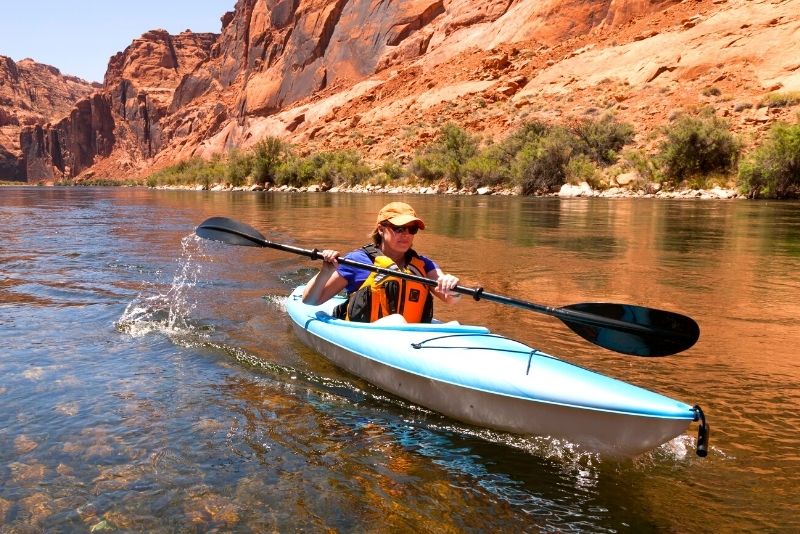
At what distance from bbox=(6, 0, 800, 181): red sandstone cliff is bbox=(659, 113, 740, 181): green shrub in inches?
73.0

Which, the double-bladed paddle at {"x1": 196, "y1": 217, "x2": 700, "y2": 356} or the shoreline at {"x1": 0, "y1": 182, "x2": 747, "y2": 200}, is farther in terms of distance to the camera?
the shoreline at {"x1": 0, "y1": 182, "x2": 747, "y2": 200}

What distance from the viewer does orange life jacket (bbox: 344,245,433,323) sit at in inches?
176

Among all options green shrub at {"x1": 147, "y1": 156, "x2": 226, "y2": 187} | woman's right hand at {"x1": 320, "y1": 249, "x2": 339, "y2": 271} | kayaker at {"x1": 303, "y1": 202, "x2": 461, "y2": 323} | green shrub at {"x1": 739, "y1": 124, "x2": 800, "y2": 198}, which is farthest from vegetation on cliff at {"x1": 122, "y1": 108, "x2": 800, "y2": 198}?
woman's right hand at {"x1": 320, "y1": 249, "x2": 339, "y2": 271}

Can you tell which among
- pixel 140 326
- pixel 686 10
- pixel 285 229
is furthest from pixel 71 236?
pixel 686 10

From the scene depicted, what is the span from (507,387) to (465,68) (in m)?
51.4

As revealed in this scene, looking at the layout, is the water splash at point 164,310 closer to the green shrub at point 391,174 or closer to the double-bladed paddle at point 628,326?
the double-bladed paddle at point 628,326

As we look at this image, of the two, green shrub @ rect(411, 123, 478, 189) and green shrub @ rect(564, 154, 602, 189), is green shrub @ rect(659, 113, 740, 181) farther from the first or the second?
green shrub @ rect(411, 123, 478, 189)

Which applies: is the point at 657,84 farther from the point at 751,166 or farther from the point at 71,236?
the point at 71,236

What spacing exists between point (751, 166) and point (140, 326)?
72.5 ft

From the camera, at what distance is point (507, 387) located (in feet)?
11.0

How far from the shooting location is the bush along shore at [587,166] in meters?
23.0

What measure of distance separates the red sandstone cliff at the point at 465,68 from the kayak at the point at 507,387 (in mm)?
26955

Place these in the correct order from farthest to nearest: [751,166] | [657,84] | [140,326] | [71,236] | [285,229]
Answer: [657,84] → [751,166] → [285,229] → [71,236] → [140,326]

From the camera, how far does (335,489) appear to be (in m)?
3.03
